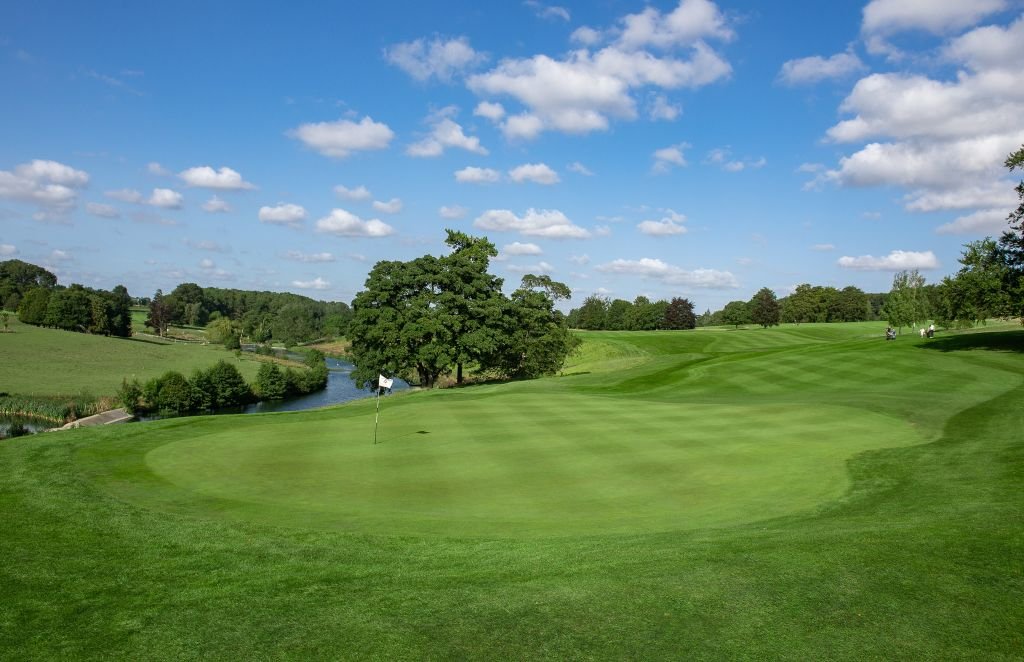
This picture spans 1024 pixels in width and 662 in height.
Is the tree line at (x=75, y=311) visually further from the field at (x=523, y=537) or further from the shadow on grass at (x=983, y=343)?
the shadow on grass at (x=983, y=343)

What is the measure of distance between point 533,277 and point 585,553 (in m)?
68.0

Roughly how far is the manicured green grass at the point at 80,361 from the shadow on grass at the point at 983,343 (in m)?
72.3

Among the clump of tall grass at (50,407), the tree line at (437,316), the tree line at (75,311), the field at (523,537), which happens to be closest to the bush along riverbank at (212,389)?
the clump of tall grass at (50,407)

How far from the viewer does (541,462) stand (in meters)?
14.6

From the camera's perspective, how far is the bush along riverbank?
201 feet

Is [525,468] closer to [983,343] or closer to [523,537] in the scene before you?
[523,537]

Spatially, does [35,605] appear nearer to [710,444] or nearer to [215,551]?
[215,551]

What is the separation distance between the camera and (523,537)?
387 inches

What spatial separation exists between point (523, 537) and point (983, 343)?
43.4 metres

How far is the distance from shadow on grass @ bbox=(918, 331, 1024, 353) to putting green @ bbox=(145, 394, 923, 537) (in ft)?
81.0

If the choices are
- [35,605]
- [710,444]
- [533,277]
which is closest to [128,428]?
[35,605]

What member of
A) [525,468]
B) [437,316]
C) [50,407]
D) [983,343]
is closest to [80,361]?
[50,407]

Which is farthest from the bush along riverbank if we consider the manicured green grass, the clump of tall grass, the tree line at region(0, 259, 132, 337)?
the tree line at region(0, 259, 132, 337)

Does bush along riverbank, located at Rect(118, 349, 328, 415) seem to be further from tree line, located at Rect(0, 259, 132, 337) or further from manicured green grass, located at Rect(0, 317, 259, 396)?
tree line, located at Rect(0, 259, 132, 337)
